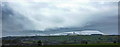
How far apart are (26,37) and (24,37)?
233cm

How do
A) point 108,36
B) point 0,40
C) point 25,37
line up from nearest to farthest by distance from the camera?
1. point 0,40
2. point 25,37
3. point 108,36

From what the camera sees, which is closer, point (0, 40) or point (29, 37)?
point (0, 40)

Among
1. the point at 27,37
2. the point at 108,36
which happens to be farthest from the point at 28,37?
the point at 108,36

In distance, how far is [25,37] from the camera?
162 metres

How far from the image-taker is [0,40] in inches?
3888

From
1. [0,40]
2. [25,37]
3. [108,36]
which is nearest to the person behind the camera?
[0,40]

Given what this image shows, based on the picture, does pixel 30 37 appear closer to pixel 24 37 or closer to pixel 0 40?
pixel 24 37

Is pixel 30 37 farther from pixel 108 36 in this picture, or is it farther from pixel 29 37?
pixel 108 36

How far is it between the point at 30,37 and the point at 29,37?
7.07ft

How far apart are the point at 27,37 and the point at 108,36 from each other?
55.4 m

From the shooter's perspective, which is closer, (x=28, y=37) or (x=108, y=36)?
(x=28, y=37)

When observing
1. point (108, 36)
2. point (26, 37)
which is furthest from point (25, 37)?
point (108, 36)

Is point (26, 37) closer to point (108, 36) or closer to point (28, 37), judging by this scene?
point (28, 37)

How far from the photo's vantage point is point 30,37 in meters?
162
